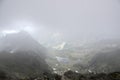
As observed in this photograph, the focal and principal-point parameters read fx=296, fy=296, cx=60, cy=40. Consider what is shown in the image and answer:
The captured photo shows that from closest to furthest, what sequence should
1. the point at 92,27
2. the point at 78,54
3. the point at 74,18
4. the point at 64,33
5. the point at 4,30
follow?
the point at 78,54
the point at 4,30
the point at 64,33
the point at 92,27
the point at 74,18

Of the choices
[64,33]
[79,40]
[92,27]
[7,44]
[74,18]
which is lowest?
[7,44]

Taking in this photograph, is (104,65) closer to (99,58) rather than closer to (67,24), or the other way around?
(99,58)

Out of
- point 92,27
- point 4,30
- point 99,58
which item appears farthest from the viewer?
point 92,27

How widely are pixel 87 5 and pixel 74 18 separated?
1053 cm

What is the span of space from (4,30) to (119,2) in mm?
70568

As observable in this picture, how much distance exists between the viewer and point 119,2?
158 metres

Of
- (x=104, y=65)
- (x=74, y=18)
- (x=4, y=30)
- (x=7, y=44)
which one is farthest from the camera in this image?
(x=74, y=18)

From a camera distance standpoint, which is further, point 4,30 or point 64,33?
point 64,33

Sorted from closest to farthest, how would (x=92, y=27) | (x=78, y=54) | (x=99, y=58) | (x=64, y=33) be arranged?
(x=99, y=58), (x=78, y=54), (x=64, y=33), (x=92, y=27)

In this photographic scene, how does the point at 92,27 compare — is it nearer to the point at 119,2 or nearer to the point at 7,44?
the point at 119,2

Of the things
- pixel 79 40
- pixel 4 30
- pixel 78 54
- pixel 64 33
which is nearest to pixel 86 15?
pixel 64 33

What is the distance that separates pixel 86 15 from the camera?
558 ft

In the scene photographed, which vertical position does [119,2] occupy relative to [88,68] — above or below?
above

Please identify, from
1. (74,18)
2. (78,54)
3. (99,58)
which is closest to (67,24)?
(74,18)
